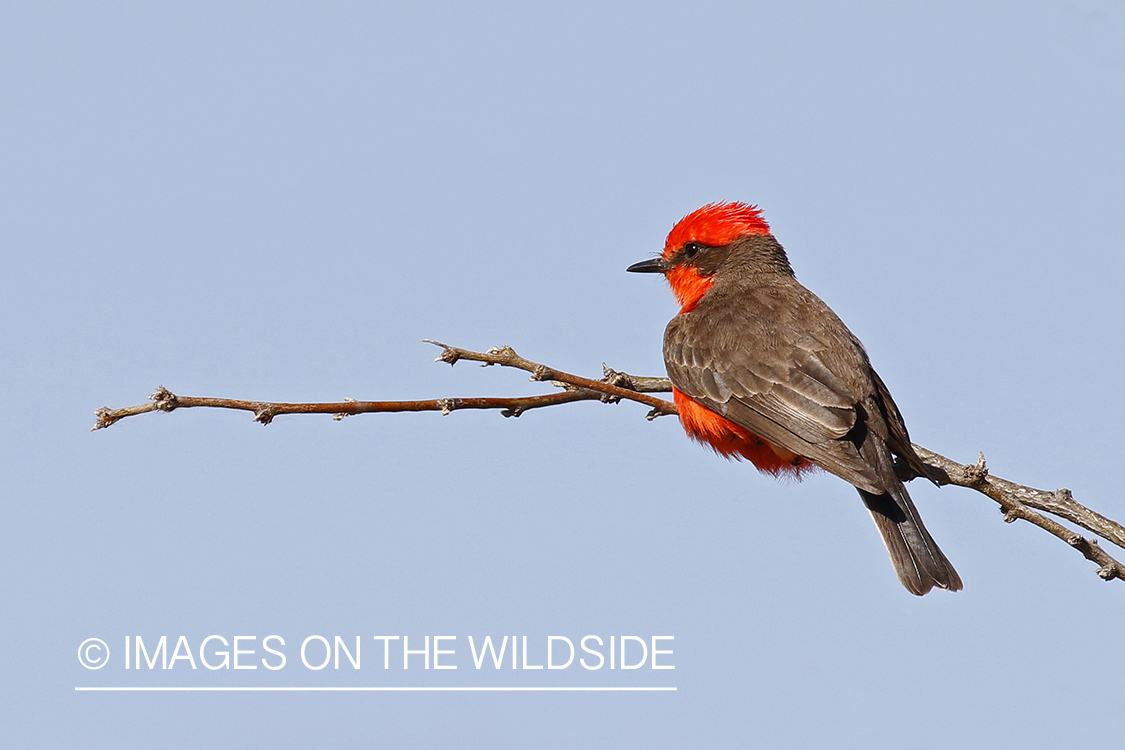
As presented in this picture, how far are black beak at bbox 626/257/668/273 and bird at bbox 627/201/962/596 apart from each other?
0.58 feet

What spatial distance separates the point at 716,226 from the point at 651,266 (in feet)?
1.61

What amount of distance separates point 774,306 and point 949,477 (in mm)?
1861

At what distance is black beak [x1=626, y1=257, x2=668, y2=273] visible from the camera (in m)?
7.90

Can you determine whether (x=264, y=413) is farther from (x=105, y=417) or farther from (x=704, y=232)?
(x=704, y=232)

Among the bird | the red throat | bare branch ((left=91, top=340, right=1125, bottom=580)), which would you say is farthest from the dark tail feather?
the red throat

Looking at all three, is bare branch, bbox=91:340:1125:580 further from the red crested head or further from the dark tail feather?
the red crested head

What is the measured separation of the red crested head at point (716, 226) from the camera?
25.6 ft

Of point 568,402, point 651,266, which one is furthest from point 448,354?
point 651,266

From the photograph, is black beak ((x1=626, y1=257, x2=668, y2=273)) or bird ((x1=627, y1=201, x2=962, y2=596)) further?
black beak ((x1=626, y1=257, x2=668, y2=273))

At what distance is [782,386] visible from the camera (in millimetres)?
6320

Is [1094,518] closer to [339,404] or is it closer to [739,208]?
[339,404]

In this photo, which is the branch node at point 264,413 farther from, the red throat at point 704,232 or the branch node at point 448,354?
the red throat at point 704,232

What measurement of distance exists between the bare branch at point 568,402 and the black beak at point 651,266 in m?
2.92

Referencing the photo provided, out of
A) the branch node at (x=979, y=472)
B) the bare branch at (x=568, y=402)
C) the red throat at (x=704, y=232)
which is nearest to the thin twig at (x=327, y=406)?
the bare branch at (x=568, y=402)
